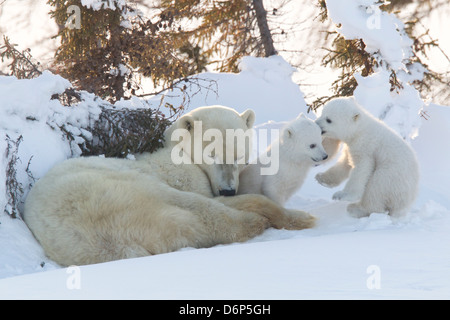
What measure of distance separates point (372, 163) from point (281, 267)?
200cm

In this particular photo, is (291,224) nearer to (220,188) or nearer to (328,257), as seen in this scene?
(220,188)

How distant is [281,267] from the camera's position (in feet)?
8.66

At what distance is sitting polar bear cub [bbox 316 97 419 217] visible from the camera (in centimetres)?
428

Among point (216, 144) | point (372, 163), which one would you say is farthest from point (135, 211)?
point (372, 163)

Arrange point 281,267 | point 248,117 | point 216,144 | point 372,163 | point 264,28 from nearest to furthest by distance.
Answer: point 281,267, point 372,163, point 216,144, point 248,117, point 264,28

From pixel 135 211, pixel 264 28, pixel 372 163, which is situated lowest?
pixel 135 211

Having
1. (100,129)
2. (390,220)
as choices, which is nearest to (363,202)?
(390,220)

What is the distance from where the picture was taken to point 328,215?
4711 mm

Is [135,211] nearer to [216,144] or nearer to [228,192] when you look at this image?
[228,192]

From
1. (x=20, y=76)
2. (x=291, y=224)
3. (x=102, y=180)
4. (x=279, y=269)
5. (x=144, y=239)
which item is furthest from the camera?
(x=20, y=76)

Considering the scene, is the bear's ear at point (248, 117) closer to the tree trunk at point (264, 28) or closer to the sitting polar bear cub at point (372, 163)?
the sitting polar bear cub at point (372, 163)

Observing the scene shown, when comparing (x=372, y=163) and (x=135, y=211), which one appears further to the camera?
(x=372, y=163)

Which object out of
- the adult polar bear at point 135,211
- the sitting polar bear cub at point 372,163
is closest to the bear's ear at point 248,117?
the adult polar bear at point 135,211

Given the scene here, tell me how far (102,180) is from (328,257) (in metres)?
1.81
